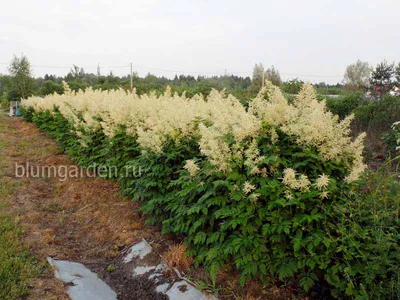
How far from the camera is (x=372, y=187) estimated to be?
324 cm

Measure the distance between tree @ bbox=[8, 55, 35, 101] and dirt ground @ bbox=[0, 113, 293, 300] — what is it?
105 feet

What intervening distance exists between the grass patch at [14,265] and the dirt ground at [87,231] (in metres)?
0.11

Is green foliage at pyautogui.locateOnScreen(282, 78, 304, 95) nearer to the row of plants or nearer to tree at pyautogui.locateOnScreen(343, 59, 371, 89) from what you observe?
the row of plants

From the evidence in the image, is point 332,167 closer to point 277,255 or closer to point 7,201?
point 277,255

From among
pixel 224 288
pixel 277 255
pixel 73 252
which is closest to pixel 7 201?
pixel 73 252

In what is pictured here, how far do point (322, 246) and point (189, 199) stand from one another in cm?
145

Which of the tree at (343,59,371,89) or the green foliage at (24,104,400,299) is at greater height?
the tree at (343,59,371,89)

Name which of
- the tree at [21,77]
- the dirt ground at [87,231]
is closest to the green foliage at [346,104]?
the dirt ground at [87,231]

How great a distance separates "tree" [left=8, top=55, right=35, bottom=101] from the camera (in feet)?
117

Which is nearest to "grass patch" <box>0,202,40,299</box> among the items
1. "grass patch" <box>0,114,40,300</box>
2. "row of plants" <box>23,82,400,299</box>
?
"grass patch" <box>0,114,40,300</box>

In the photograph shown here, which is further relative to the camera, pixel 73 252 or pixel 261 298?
pixel 73 252

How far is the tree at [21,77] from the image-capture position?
117 feet

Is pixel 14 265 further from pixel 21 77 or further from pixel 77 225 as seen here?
pixel 21 77

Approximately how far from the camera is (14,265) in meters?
3.79
